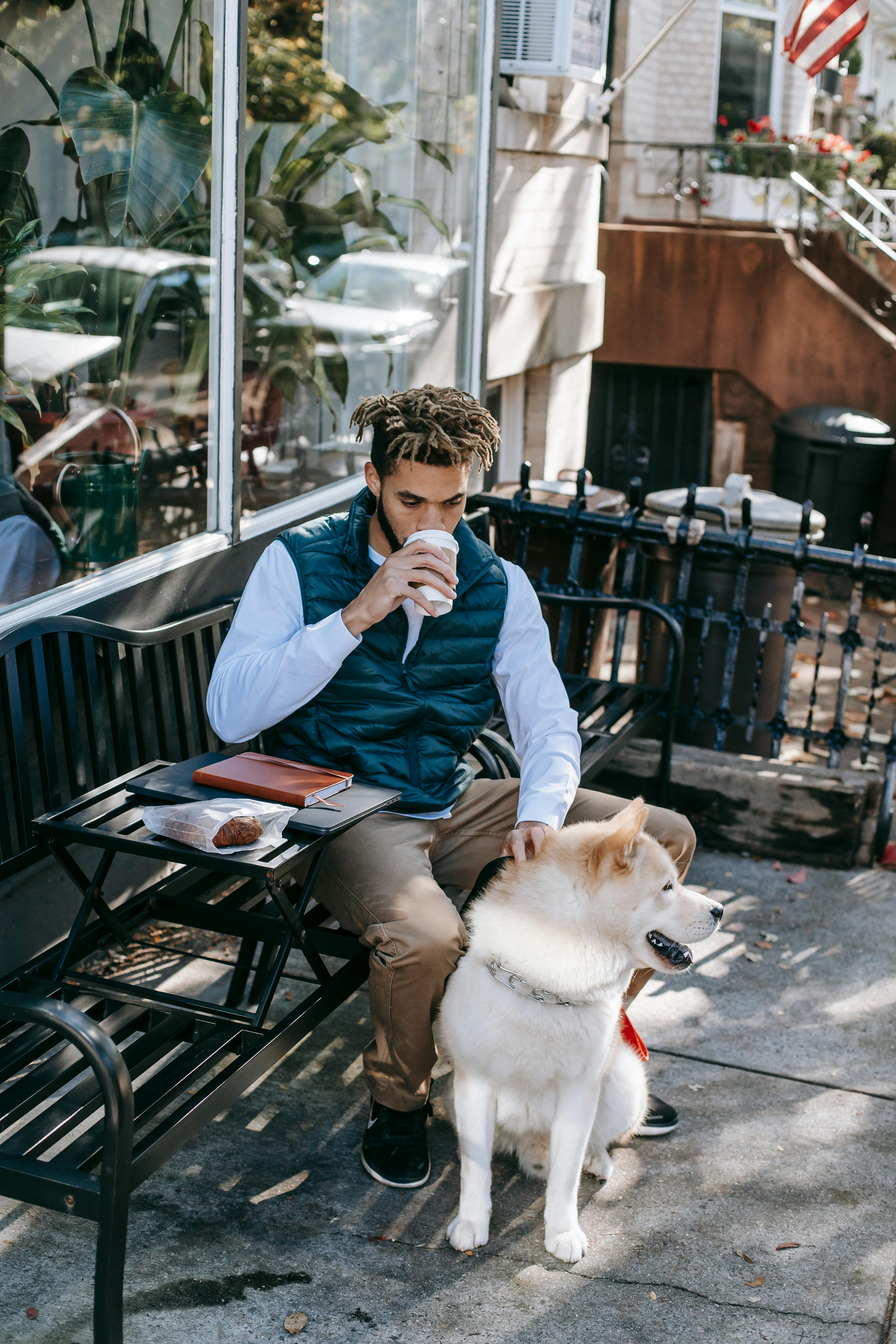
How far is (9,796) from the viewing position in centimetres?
321

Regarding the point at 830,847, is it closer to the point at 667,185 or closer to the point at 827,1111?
the point at 827,1111

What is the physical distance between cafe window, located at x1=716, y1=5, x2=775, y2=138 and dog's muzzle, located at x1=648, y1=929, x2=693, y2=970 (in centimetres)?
1367

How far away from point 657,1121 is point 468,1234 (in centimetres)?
71

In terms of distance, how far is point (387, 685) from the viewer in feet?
10.2

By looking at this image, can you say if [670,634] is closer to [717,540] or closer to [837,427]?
[717,540]

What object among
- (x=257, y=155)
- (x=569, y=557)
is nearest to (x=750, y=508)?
(x=569, y=557)

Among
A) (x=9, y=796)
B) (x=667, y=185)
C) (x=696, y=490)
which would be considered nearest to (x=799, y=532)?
A: (x=696, y=490)

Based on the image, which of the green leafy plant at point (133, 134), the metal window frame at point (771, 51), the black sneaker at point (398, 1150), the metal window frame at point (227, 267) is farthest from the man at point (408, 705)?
the metal window frame at point (771, 51)

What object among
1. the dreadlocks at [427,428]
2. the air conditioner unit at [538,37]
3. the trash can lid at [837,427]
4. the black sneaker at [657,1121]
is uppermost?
the air conditioner unit at [538,37]

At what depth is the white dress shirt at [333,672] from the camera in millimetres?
2883

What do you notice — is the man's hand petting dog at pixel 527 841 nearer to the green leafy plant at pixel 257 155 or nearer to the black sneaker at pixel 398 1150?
the black sneaker at pixel 398 1150

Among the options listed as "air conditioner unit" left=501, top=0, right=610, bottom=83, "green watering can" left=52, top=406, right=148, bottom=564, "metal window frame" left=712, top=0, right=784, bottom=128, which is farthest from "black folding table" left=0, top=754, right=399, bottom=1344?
"metal window frame" left=712, top=0, right=784, bottom=128

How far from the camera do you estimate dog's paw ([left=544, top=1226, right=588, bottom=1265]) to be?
272 cm

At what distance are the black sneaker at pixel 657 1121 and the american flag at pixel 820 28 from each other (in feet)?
23.8
